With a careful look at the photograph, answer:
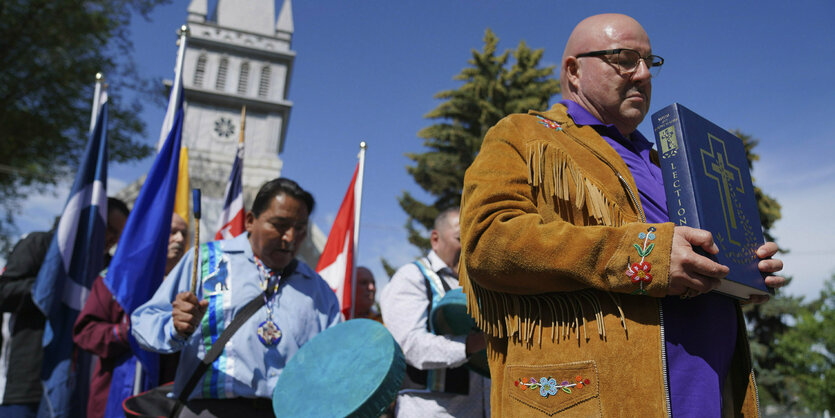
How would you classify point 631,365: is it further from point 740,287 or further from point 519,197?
point 519,197

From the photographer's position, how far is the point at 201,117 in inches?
1293

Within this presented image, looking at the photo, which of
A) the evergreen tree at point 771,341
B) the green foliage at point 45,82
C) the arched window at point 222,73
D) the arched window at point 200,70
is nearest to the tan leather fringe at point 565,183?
the green foliage at point 45,82

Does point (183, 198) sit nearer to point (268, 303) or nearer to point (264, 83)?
point (268, 303)

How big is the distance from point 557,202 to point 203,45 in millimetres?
35969

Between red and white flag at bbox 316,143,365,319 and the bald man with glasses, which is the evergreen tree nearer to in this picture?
red and white flag at bbox 316,143,365,319

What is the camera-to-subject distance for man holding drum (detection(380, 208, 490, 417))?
3271 mm

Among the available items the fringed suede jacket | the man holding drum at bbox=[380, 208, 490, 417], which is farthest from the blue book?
the man holding drum at bbox=[380, 208, 490, 417]

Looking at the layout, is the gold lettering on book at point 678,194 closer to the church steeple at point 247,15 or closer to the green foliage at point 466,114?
the green foliage at point 466,114

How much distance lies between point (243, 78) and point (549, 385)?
117 ft

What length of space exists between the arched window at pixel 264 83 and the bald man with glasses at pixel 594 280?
34.6 metres

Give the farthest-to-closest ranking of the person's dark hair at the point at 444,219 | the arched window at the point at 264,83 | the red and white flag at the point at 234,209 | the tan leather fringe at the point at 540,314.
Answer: the arched window at the point at 264,83
the red and white flag at the point at 234,209
the person's dark hair at the point at 444,219
the tan leather fringe at the point at 540,314

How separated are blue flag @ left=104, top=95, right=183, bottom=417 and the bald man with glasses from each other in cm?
260

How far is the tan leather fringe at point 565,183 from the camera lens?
175 centimetres

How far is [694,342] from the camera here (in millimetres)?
1690
